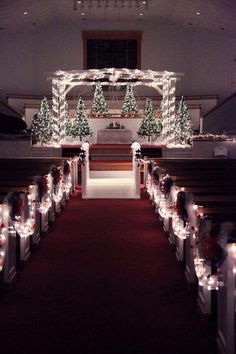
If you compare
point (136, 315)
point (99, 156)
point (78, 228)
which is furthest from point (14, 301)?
point (99, 156)

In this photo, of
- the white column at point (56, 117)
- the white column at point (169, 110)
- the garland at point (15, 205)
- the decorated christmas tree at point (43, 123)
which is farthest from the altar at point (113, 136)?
the garland at point (15, 205)

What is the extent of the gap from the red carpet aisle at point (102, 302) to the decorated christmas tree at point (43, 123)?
15.9 metres

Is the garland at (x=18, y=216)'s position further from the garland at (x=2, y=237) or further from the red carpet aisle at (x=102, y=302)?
the red carpet aisle at (x=102, y=302)

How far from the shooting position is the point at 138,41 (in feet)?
92.7

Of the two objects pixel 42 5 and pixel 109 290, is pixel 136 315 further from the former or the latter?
pixel 42 5

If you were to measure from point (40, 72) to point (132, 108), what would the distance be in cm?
495

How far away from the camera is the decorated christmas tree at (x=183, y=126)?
2394 cm

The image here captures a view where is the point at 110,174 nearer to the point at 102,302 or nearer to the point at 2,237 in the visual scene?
the point at 2,237

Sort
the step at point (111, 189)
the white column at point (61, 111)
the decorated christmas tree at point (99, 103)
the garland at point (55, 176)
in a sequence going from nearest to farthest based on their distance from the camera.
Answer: the garland at point (55, 176) → the step at point (111, 189) → the white column at point (61, 111) → the decorated christmas tree at point (99, 103)

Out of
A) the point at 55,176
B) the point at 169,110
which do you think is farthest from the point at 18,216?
the point at 169,110

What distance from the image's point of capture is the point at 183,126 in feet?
Result: 81.6

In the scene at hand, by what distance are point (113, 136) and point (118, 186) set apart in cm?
A: 1024

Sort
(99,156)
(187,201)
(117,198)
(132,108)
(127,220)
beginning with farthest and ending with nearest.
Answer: (132,108) → (99,156) → (117,198) → (127,220) → (187,201)

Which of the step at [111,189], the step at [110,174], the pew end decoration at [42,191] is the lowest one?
the step at [111,189]
